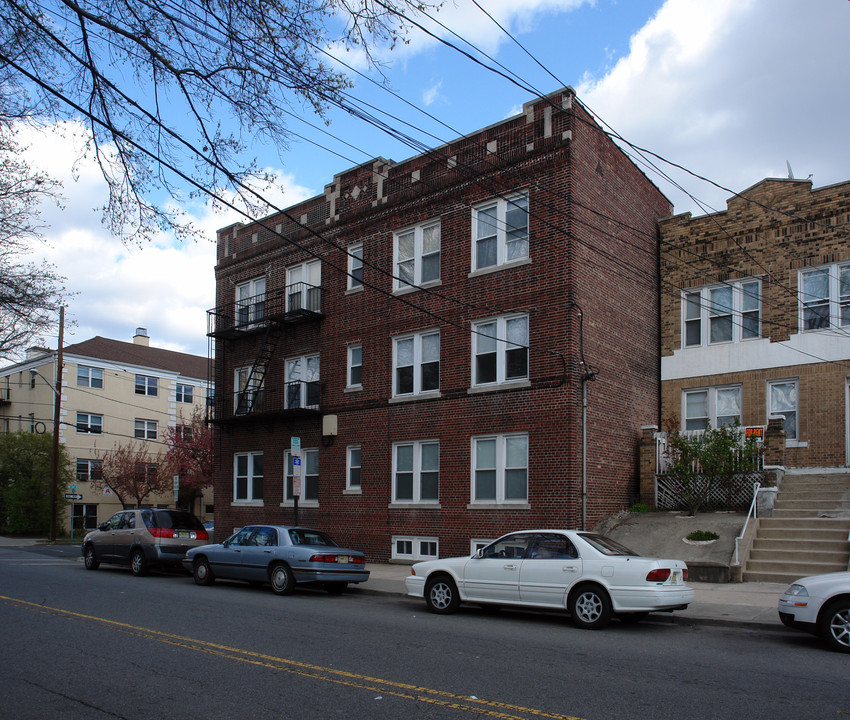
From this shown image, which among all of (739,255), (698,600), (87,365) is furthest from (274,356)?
(87,365)

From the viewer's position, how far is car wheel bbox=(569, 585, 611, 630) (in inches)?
429

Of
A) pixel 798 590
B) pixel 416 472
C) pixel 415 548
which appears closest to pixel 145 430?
pixel 416 472

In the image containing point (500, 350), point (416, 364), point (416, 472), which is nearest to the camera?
point (500, 350)

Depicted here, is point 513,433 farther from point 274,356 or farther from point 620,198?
point 274,356

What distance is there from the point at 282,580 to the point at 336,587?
43.2 inches

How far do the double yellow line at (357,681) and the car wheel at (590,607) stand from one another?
4.44m

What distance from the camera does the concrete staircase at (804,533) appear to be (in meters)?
14.7

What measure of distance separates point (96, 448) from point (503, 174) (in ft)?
124

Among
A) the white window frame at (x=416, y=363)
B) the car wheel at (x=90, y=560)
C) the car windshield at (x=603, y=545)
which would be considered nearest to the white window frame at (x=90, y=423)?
the car wheel at (x=90, y=560)

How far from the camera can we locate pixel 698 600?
42.7 feet

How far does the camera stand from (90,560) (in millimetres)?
20656

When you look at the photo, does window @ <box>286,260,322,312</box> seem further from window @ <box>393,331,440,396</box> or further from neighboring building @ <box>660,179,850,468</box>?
neighboring building @ <box>660,179,850,468</box>

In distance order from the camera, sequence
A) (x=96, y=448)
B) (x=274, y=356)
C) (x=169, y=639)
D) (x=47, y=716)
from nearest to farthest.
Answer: (x=47, y=716)
(x=169, y=639)
(x=274, y=356)
(x=96, y=448)

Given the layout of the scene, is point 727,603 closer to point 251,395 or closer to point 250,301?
point 251,395
